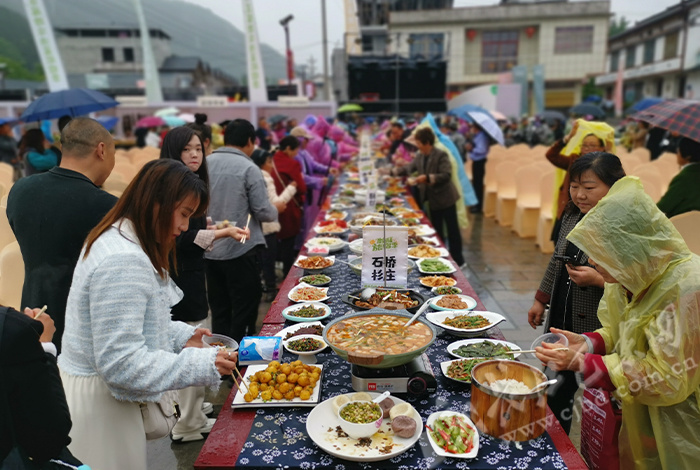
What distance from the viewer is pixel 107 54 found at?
46406 mm

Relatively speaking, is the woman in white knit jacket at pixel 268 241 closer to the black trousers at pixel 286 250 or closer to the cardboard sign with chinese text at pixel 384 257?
the black trousers at pixel 286 250

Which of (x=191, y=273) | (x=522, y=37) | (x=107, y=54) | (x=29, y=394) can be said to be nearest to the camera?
(x=29, y=394)

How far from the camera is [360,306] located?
7.66ft

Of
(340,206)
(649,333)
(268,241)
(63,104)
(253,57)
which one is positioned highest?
(253,57)

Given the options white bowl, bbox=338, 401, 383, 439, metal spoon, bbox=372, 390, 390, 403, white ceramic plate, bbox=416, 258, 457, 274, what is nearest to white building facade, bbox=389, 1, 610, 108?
white ceramic plate, bbox=416, 258, 457, 274

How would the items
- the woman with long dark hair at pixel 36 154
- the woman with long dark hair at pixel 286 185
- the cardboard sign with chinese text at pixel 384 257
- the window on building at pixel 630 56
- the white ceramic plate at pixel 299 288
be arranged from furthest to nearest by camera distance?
the window on building at pixel 630 56, the woman with long dark hair at pixel 36 154, the woman with long dark hair at pixel 286 185, the white ceramic plate at pixel 299 288, the cardboard sign with chinese text at pixel 384 257

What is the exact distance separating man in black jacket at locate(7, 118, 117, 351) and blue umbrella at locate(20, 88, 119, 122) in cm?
403

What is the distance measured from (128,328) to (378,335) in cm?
91

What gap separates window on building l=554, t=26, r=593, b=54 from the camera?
31688mm

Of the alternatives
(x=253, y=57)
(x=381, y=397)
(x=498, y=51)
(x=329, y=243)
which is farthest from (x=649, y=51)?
(x=381, y=397)

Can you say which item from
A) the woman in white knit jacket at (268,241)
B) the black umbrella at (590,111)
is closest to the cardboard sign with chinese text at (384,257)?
the woman in white knit jacket at (268,241)

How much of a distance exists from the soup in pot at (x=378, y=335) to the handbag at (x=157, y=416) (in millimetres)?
645

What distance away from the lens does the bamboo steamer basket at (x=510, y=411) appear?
4.66 ft

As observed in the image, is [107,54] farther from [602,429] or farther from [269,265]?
[602,429]
